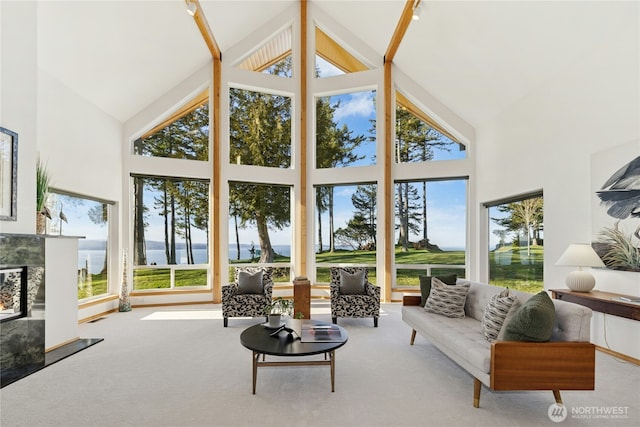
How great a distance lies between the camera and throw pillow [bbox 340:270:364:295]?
218 inches

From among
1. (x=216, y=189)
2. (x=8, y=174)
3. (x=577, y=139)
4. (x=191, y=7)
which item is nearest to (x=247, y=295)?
(x=216, y=189)

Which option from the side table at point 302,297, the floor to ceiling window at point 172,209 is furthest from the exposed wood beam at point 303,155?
the side table at point 302,297

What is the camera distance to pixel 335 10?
24.3ft

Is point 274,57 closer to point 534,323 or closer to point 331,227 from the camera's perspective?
point 331,227

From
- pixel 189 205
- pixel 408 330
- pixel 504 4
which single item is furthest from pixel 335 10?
pixel 408 330

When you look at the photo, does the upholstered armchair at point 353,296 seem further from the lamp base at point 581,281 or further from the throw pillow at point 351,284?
the lamp base at point 581,281

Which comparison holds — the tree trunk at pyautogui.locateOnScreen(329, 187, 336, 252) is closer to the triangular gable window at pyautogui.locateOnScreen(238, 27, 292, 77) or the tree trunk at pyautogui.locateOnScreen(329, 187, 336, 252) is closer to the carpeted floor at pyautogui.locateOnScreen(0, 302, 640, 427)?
the triangular gable window at pyautogui.locateOnScreen(238, 27, 292, 77)

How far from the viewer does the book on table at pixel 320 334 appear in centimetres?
328

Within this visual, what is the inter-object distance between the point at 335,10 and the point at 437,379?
7059 mm

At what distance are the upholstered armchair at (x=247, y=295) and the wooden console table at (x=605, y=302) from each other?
386cm

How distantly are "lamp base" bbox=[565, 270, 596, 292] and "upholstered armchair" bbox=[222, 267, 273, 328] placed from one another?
3.93 m

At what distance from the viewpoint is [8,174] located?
3.67m

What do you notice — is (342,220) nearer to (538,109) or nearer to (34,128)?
(538,109)

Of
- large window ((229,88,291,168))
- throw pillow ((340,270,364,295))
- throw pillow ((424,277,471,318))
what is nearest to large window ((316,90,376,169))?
large window ((229,88,291,168))
